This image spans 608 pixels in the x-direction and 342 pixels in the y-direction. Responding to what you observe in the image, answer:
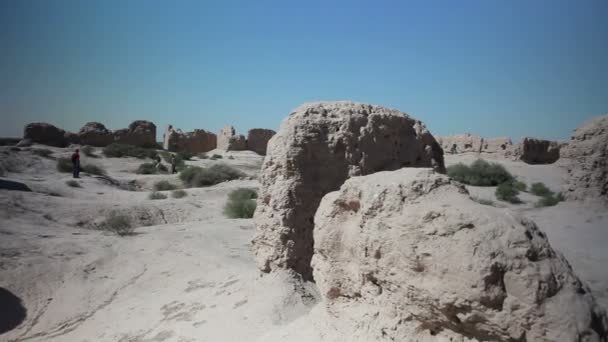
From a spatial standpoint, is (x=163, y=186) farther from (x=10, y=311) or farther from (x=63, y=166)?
(x=10, y=311)

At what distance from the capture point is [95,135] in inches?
1001

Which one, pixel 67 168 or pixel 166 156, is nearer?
pixel 67 168

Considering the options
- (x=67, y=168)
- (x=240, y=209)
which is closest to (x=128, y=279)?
(x=240, y=209)

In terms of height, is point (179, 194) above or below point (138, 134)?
below

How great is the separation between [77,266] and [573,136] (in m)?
10.8

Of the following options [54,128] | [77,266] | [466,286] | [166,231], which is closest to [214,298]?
[77,266]

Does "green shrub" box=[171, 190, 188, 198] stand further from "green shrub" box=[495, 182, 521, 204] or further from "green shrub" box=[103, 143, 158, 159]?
"green shrub" box=[103, 143, 158, 159]

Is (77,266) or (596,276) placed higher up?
(596,276)

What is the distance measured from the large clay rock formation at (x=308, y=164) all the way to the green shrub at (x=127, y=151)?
21.5 m

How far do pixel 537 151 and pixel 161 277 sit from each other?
24.6 metres

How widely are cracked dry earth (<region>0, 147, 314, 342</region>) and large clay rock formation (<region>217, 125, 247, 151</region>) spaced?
1923 centimetres

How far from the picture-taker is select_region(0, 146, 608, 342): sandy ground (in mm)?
4023

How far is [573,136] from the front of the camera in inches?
377

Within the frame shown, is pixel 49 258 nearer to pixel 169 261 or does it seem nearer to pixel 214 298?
pixel 169 261
